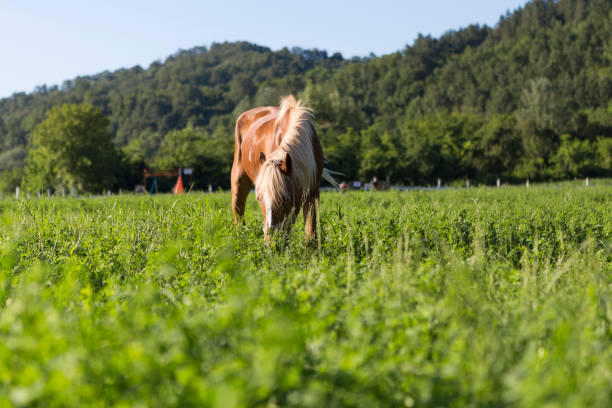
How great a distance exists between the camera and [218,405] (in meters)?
1.40

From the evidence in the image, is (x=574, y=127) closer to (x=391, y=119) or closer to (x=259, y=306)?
(x=391, y=119)

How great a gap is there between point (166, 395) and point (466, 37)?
660 feet

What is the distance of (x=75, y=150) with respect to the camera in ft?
163

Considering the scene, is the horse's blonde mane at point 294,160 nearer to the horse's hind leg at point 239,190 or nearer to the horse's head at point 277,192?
the horse's head at point 277,192

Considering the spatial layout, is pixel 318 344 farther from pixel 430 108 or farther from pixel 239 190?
pixel 430 108

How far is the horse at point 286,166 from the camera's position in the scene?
4.70m

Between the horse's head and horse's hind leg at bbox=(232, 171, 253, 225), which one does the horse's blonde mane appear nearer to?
the horse's head

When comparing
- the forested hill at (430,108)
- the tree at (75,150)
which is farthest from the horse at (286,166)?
the tree at (75,150)

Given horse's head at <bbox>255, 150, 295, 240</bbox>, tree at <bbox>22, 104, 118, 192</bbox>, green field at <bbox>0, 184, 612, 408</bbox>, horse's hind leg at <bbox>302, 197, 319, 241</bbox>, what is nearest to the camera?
green field at <bbox>0, 184, 612, 408</bbox>

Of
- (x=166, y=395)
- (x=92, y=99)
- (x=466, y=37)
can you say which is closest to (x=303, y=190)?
(x=166, y=395)

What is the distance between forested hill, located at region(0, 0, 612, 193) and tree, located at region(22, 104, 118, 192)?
15.5 feet

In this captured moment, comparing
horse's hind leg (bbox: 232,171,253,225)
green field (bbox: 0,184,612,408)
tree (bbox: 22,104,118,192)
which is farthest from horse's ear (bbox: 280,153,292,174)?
tree (bbox: 22,104,118,192)

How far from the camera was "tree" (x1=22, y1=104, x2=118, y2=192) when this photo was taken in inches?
1941

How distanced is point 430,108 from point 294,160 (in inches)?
5132
